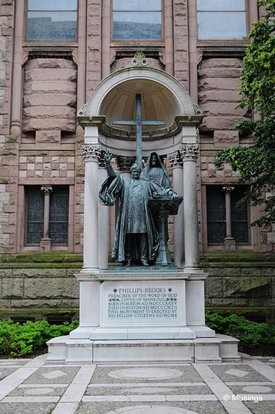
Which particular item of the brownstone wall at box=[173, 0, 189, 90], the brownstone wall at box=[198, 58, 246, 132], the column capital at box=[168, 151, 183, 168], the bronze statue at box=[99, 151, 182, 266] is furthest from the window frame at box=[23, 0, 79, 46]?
the bronze statue at box=[99, 151, 182, 266]

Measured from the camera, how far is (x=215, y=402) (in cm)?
634

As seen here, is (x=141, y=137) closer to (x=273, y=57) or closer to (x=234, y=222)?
(x=273, y=57)

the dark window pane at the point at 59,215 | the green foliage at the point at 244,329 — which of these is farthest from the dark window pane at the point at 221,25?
the green foliage at the point at 244,329

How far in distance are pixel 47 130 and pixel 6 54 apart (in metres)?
2.95

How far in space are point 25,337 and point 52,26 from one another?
10862mm

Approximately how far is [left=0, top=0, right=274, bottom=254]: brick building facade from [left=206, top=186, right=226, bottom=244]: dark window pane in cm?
3

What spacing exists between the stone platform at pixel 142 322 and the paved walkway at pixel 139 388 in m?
0.39

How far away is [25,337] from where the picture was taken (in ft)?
39.3

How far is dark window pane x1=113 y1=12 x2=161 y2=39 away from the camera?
1733 cm

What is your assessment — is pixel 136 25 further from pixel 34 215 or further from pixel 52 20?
pixel 34 215

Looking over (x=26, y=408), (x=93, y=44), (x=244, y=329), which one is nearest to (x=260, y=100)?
(x=244, y=329)

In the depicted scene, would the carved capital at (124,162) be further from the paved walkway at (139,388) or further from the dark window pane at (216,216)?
the paved walkway at (139,388)

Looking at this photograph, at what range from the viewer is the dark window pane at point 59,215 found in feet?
53.6

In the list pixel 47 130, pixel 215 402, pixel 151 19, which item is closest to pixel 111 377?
pixel 215 402
